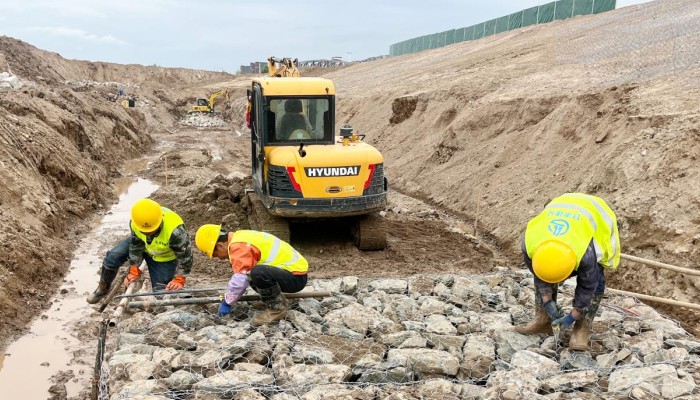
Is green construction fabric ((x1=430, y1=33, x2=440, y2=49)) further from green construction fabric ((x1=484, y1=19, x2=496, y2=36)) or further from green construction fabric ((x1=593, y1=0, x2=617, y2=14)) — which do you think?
green construction fabric ((x1=593, y1=0, x2=617, y2=14))

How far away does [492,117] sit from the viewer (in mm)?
13383

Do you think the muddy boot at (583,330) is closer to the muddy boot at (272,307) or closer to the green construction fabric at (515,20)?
the muddy boot at (272,307)

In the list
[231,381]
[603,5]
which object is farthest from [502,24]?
[231,381]

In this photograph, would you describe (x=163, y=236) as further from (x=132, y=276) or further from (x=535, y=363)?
(x=535, y=363)

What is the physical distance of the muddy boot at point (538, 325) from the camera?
4.81 metres

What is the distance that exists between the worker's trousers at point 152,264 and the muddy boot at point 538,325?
11.9 feet

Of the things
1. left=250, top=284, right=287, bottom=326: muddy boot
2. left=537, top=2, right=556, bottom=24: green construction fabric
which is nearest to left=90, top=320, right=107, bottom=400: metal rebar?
left=250, top=284, right=287, bottom=326: muddy boot

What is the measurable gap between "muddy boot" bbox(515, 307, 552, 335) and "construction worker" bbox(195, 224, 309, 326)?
2.05 m

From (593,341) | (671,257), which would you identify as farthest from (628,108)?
(593,341)

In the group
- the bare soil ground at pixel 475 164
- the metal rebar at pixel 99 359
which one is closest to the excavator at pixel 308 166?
the bare soil ground at pixel 475 164

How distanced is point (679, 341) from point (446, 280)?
2.31 metres

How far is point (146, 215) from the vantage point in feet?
17.4

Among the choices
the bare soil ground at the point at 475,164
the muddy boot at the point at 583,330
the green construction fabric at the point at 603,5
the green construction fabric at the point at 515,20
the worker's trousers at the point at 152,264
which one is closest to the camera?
the muddy boot at the point at 583,330

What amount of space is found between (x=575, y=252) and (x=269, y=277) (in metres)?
2.55
